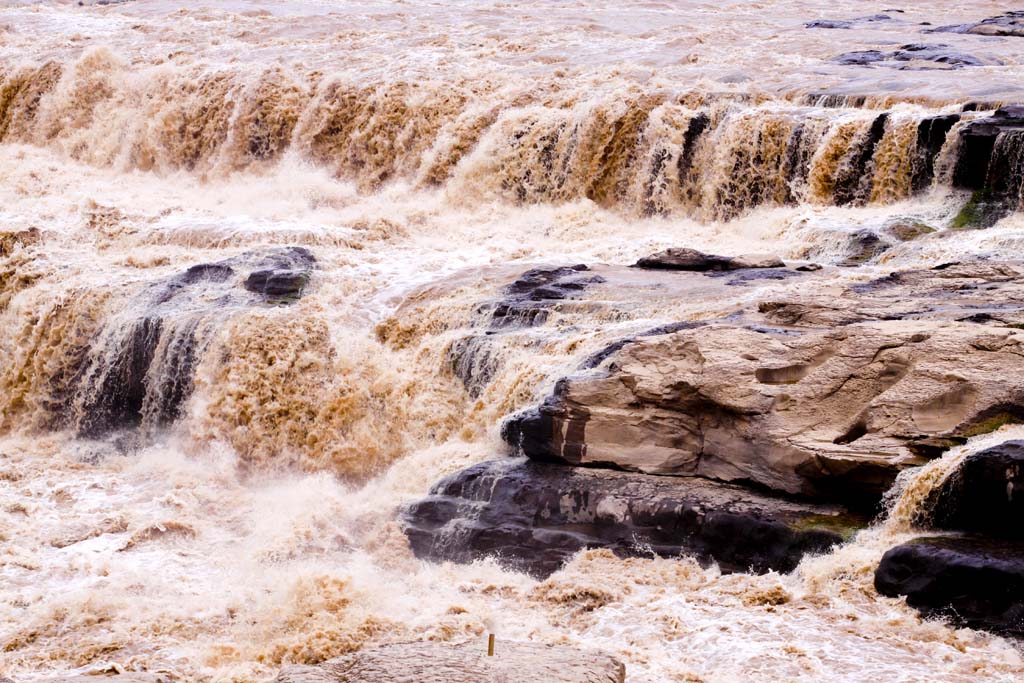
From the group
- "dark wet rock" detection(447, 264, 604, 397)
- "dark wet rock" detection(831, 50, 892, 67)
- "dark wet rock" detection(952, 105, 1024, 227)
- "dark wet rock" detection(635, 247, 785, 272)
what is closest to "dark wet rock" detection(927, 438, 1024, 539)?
"dark wet rock" detection(447, 264, 604, 397)

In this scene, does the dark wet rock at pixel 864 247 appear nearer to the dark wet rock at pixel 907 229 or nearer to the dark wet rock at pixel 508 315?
the dark wet rock at pixel 907 229

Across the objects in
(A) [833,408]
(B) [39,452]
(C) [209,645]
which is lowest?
(B) [39,452]

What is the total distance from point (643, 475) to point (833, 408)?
1.23 meters

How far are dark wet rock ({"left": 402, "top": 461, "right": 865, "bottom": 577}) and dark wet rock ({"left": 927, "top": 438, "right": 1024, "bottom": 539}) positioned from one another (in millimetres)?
550

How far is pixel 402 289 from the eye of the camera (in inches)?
462

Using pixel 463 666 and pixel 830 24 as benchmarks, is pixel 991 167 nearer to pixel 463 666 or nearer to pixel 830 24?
pixel 463 666

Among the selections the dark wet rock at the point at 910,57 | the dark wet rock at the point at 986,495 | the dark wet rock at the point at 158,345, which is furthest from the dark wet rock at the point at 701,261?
the dark wet rock at the point at 910,57

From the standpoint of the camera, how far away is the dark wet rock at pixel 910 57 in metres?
16.2

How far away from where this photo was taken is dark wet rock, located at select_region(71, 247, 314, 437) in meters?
11.0

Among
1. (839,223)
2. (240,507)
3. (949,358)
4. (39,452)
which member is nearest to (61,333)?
(39,452)

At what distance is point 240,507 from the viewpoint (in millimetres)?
9445

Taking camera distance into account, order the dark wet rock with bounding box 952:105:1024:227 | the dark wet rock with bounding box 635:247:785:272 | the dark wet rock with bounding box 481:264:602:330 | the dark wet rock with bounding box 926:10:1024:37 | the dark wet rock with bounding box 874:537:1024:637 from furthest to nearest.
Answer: the dark wet rock with bounding box 926:10:1024:37, the dark wet rock with bounding box 952:105:1024:227, the dark wet rock with bounding box 635:247:785:272, the dark wet rock with bounding box 481:264:602:330, the dark wet rock with bounding box 874:537:1024:637

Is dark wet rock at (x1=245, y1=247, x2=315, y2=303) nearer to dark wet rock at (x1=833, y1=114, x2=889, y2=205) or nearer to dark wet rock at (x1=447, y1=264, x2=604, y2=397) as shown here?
dark wet rock at (x1=447, y1=264, x2=604, y2=397)

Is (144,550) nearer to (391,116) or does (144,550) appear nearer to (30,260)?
(30,260)
